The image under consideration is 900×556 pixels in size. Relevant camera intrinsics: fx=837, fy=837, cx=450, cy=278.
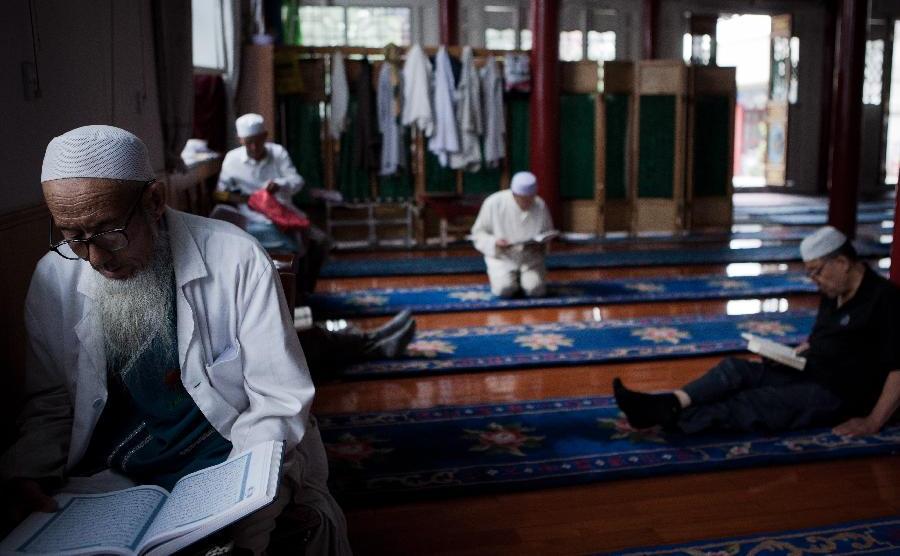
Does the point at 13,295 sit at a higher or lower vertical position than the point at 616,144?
lower

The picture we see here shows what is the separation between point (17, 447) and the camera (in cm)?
162

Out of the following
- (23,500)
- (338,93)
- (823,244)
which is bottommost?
(23,500)

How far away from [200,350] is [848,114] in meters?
8.40

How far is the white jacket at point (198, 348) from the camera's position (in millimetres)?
1652

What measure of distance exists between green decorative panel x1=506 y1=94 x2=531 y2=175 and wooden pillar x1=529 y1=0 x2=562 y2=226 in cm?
17

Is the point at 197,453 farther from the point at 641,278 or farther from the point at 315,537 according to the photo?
the point at 641,278

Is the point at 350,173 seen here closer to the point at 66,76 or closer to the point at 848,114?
the point at 848,114

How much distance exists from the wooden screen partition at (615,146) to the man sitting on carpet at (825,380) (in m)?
5.81

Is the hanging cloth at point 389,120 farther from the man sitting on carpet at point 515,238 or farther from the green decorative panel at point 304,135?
the man sitting on carpet at point 515,238

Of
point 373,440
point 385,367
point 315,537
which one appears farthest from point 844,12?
point 315,537

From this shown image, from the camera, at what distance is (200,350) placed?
1.67 meters

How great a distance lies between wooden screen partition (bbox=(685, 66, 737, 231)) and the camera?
9297 millimetres

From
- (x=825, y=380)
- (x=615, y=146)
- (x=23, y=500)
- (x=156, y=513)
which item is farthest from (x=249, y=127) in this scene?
(x=615, y=146)

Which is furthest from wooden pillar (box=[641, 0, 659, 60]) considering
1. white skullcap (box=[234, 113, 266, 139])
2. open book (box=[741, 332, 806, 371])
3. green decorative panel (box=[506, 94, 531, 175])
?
open book (box=[741, 332, 806, 371])
